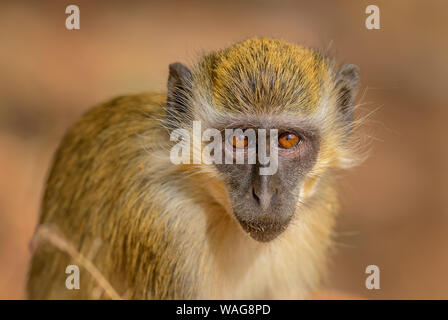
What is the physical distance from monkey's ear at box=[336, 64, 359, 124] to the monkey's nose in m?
0.92

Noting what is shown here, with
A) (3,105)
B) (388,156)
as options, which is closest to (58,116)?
(3,105)

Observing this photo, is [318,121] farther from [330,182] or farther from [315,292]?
[315,292]

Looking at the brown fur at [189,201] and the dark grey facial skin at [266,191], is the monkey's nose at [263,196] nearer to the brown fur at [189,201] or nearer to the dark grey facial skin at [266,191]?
the dark grey facial skin at [266,191]

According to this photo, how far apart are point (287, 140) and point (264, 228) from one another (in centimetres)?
49

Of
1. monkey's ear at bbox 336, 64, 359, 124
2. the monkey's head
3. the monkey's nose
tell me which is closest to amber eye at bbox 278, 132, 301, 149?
→ the monkey's head

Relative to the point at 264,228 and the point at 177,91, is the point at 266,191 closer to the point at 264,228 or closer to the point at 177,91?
the point at 264,228

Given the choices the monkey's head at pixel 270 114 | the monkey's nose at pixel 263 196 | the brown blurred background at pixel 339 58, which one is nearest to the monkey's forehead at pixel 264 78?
the monkey's head at pixel 270 114

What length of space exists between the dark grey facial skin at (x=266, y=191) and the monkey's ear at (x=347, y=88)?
52 cm

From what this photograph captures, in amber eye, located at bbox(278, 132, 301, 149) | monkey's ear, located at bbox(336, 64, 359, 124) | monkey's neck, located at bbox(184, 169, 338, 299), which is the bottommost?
monkey's neck, located at bbox(184, 169, 338, 299)

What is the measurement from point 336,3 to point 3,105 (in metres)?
6.31

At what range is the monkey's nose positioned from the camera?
3195mm

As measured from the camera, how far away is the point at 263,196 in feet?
10.5

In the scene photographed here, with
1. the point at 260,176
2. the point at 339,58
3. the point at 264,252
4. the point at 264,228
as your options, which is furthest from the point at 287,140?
the point at 339,58

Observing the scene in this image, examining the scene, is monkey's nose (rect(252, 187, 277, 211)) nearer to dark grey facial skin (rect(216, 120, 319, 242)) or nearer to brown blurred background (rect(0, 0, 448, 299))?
dark grey facial skin (rect(216, 120, 319, 242))
